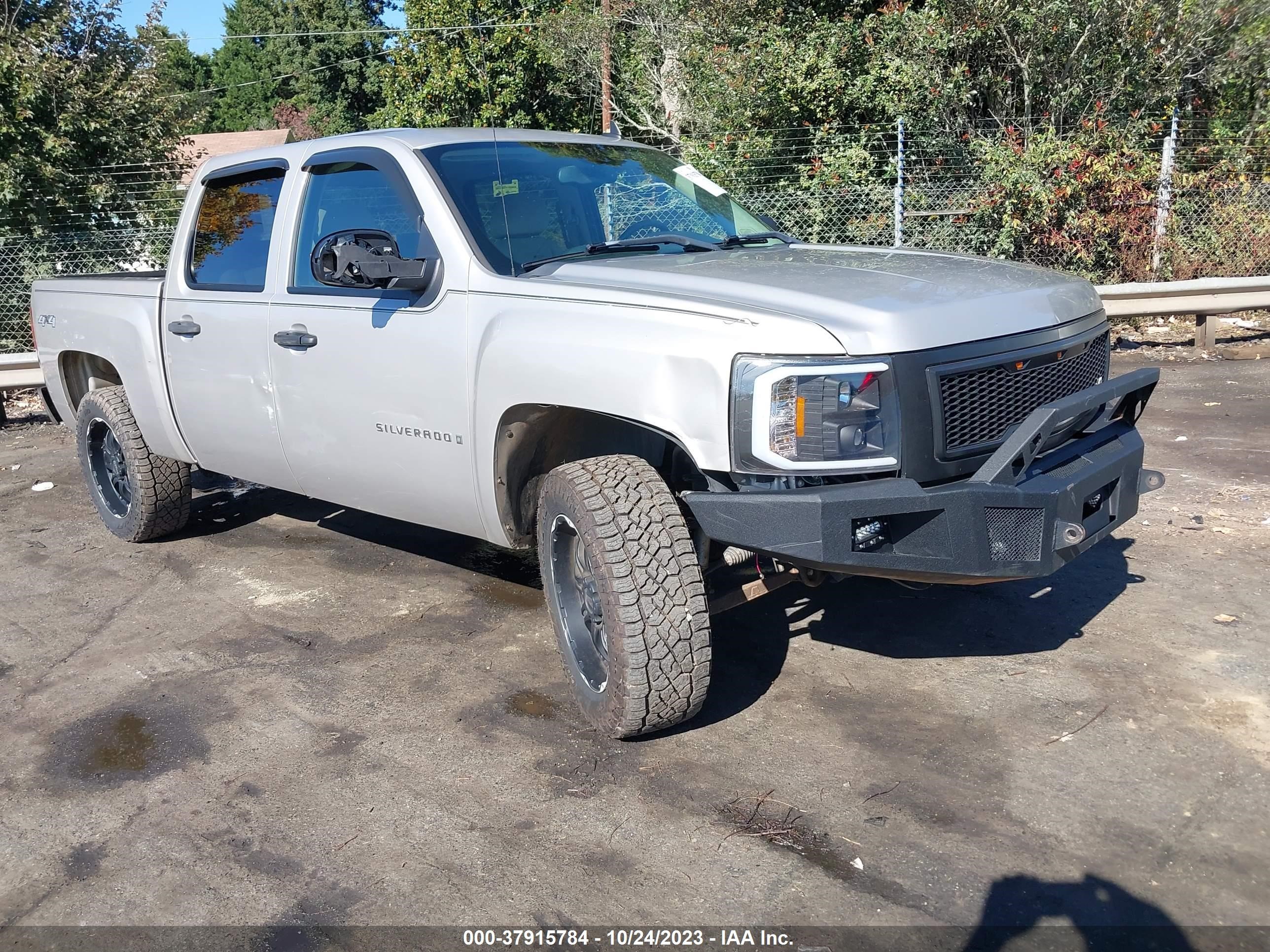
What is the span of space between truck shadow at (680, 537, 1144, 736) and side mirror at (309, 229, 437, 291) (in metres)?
1.80

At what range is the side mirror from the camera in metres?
3.92

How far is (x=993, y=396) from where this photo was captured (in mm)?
3350

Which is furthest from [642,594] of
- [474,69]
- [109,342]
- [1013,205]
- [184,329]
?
[474,69]

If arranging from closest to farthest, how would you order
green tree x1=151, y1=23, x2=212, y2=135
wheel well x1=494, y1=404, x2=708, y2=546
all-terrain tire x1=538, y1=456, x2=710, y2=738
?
all-terrain tire x1=538, y1=456, x2=710, y2=738
wheel well x1=494, y1=404, x2=708, y2=546
green tree x1=151, y1=23, x2=212, y2=135

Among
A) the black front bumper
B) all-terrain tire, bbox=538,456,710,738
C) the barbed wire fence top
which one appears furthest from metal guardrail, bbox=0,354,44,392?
the black front bumper

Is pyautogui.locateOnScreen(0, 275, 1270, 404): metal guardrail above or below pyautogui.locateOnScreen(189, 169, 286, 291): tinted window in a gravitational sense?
below

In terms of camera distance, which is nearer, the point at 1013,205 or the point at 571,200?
the point at 571,200

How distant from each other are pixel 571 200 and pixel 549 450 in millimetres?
1066

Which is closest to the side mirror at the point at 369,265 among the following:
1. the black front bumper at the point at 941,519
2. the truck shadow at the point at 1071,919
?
the black front bumper at the point at 941,519

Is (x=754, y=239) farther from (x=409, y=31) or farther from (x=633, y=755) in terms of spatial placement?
(x=409, y=31)

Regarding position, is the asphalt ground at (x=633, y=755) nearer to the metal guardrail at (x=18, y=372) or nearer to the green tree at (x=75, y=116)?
the metal guardrail at (x=18, y=372)

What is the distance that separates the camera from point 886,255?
422 centimetres

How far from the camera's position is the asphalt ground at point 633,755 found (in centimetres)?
288

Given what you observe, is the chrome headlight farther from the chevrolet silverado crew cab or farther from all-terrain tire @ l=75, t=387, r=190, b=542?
all-terrain tire @ l=75, t=387, r=190, b=542
